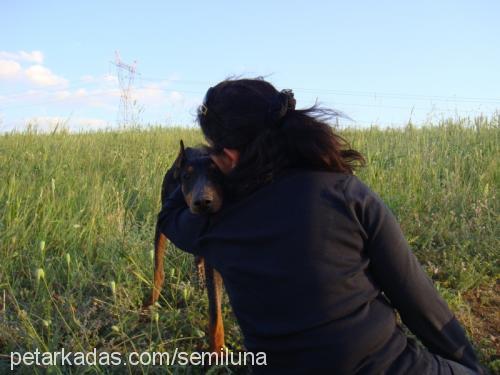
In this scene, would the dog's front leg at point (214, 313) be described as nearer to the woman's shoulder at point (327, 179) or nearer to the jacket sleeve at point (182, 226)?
the jacket sleeve at point (182, 226)

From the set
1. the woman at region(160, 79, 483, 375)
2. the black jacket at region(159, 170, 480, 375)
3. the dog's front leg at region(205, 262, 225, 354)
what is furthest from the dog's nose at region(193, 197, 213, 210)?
the dog's front leg at region(205, 262, 225, 354)

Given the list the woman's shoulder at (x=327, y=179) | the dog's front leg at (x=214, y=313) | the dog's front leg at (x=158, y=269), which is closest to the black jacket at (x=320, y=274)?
the woman's shoulder at (x=327, y=179)

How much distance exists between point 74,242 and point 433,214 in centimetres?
301

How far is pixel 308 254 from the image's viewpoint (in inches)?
61.7

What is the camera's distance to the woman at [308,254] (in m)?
1.57

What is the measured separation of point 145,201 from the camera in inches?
191

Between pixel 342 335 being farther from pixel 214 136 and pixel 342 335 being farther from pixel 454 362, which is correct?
pixel 214 136

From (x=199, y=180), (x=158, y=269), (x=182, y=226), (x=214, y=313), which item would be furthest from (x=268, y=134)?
(x=158, y=269)

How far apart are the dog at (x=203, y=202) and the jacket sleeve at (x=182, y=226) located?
0.21 ft

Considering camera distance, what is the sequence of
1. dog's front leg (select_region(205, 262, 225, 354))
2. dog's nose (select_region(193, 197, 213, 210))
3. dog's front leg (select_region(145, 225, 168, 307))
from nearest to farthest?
dog's nose (select_region(193, 197, 213, 210))
dog's front leg (select_region(205, 262, 225, 354))
dog's front leg (select_region(145, 225, 168, 307))

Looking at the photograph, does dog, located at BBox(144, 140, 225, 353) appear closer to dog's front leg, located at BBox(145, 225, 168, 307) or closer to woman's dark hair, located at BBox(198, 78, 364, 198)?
dog's front leg, located at BBox(145, 225, 168, 307)

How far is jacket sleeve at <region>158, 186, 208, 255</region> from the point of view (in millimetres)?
1965

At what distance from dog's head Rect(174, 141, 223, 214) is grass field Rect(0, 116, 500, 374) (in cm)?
68

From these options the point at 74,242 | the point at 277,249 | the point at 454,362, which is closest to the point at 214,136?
the point at 277,249
